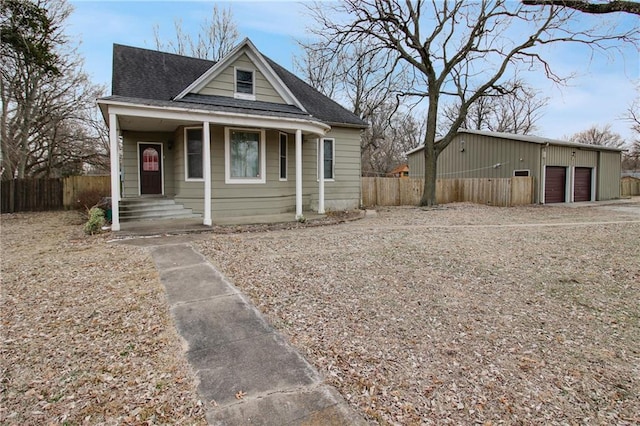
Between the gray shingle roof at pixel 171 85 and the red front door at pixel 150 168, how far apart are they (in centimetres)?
210

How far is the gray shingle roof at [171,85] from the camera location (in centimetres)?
992

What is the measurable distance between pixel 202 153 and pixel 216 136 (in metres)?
0.67

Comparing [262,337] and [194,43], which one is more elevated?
[194,43]

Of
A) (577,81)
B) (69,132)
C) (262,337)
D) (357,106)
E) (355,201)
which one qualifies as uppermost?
(357,106)

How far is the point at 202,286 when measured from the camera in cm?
469

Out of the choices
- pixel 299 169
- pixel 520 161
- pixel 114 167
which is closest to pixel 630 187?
pixel 520 161

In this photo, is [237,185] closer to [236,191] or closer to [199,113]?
[236,191]

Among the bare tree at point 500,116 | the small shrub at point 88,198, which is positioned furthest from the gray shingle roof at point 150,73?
the bare tree at point 500,116

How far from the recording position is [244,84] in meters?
11.3

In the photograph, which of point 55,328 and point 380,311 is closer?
point 55,328

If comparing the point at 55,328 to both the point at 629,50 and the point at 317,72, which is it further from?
the point at 317,72

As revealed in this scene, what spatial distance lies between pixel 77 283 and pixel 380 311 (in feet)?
13.3

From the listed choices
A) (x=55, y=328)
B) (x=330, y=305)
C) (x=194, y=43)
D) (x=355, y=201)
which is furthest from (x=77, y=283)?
(x=194, y=43)

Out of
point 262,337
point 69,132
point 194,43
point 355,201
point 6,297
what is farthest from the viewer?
point 194,43
